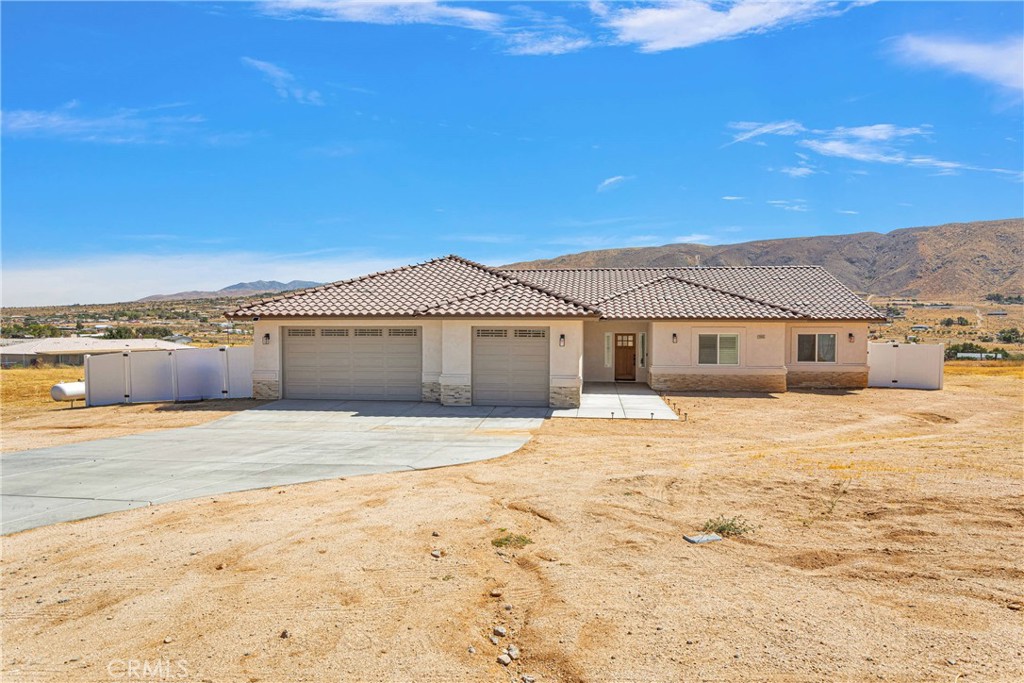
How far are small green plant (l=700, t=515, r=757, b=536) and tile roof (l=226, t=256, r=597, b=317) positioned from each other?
426 inches

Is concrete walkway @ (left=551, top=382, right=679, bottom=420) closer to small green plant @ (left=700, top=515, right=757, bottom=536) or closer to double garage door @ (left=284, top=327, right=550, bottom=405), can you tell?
double garage door @ (left=284, top=327, right=550, bottom=405)

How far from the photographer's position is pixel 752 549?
22.1 feet

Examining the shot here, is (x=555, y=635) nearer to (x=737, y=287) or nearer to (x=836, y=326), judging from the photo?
(x=836, y=326)

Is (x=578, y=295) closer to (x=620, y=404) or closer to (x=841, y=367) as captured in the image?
(x=620, y=404)

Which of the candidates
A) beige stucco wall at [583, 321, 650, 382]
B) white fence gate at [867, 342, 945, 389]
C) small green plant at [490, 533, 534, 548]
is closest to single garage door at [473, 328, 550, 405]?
beige stucco wall at [583, 321, 650, 382]

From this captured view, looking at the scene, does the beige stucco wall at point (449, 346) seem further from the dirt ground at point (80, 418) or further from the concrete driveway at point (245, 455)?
the dirt ground at point (80, 418)

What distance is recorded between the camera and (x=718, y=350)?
76.2ft

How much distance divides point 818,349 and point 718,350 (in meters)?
4.37

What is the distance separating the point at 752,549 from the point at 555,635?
2.78 m

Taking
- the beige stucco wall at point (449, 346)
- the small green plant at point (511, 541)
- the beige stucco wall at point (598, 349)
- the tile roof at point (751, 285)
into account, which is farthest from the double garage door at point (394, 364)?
the small green plant at point (511, 541)

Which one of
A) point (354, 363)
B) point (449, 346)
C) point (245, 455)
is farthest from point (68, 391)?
point (449, 346)

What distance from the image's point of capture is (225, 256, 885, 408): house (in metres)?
18.9

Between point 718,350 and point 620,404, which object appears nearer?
point 620,404

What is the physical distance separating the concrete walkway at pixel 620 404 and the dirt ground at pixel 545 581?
690 cm
